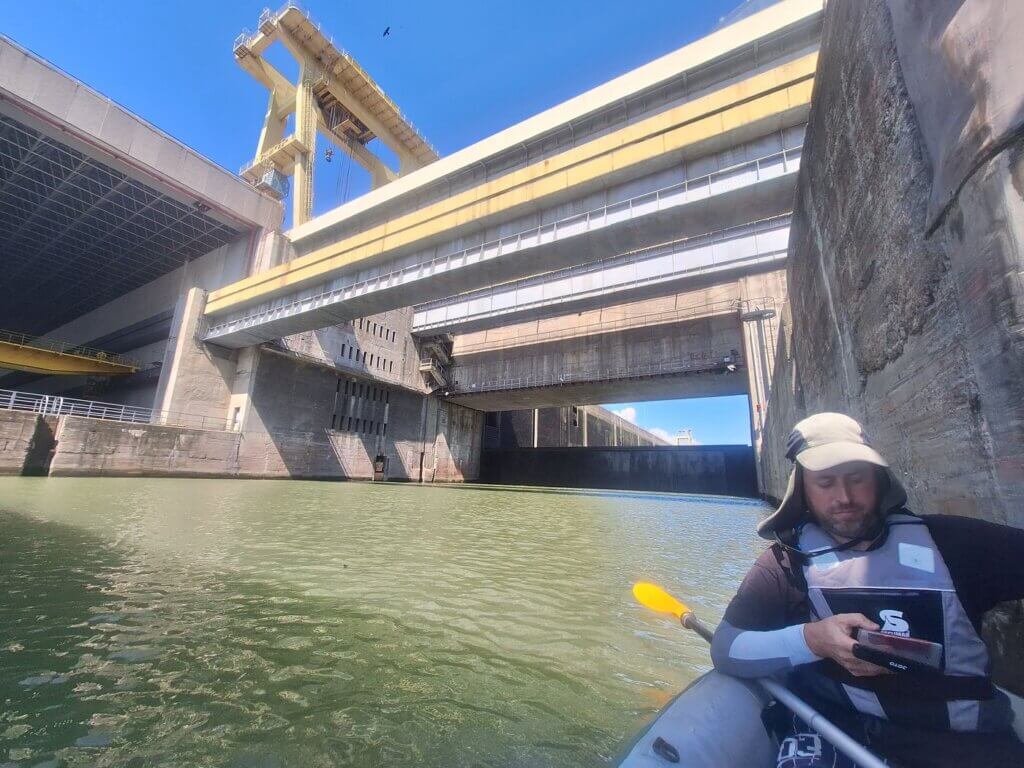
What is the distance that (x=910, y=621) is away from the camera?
54.7 inches

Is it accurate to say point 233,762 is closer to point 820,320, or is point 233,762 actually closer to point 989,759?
point 989,759

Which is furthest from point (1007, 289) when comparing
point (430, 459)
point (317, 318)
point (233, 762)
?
point (430, 459)

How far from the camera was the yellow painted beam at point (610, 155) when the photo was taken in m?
9.46

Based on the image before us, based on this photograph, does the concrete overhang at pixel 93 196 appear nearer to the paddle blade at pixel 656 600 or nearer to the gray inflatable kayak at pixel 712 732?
the paddle blade at pixel 656 600

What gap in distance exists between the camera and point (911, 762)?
123 cm

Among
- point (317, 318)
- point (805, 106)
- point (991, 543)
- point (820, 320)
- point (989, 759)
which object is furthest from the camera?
point (317, 318)

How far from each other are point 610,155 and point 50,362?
3238 centimetres

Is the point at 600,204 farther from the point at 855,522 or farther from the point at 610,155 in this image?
the point at 855,522

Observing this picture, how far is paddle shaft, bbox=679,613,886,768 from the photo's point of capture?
117 centimetres

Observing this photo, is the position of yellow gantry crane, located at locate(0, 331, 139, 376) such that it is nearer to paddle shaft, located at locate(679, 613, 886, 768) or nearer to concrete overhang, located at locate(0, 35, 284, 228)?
concrete overhang, located at locate(0, 35, 284, 228)

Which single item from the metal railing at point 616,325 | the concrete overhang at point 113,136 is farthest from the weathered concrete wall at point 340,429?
the concrete overhang at point 113,136

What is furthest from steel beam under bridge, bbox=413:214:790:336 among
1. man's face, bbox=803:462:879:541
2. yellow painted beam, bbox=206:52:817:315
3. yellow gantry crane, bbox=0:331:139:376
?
yellow gantry crane, bbox=0:331:139:376

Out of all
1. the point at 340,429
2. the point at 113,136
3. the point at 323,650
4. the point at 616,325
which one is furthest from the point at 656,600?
the point at 113,136

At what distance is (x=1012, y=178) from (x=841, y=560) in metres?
1.99
